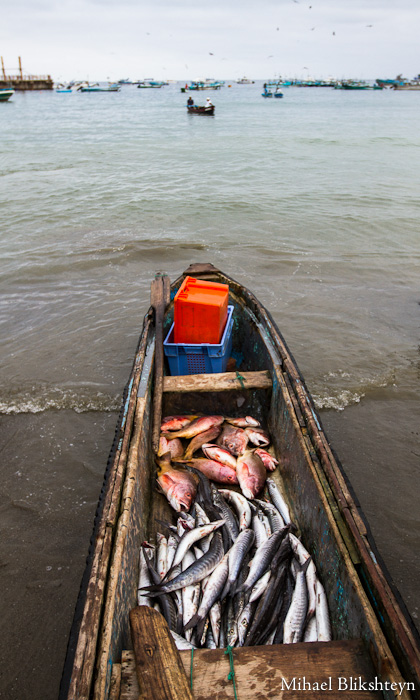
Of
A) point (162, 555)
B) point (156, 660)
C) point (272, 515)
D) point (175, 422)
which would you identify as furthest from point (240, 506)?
point (156, 660)

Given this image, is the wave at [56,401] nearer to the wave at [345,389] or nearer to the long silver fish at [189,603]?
the wave at [345,389]

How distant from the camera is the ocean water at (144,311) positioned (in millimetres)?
4344

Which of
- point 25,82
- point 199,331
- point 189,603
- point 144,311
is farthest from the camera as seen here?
point 25,82

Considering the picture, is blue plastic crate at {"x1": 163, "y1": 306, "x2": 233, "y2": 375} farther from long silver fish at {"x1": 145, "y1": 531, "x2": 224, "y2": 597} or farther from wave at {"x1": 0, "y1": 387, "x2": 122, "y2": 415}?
long silver fish at {"x1": 145, "y1": 531, "x2": 224, "y2": 597}

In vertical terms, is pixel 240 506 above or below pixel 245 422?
below

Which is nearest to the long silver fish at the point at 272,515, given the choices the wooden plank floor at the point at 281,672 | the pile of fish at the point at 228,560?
the pile of fish at the point at 228,560

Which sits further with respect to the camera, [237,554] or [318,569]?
[237,554]

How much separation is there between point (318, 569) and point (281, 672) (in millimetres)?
962

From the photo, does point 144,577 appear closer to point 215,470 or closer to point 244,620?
point 244,620

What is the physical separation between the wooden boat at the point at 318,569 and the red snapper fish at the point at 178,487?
0.52 ft

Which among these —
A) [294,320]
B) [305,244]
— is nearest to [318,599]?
[294,320]

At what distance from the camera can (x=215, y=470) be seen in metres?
4.36

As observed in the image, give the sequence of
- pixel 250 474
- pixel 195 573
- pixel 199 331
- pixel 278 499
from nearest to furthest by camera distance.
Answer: pixel 195 573
pixel 278 499
pixel 250 474
pixel 199 331

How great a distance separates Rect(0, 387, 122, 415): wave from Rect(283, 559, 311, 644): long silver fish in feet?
13.2
